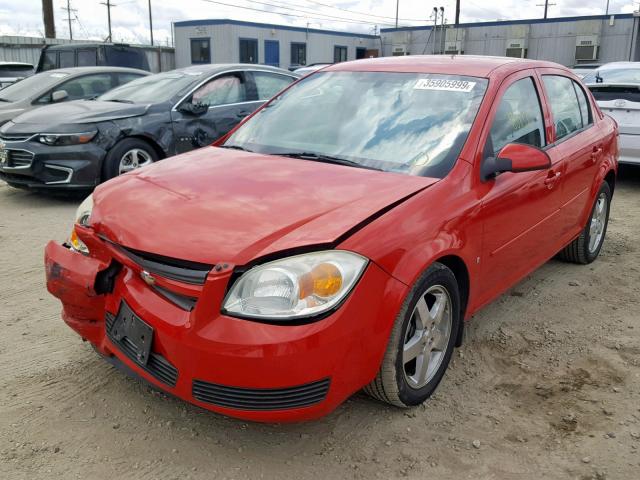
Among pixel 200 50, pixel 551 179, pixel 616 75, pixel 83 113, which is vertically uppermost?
pixel 200 50

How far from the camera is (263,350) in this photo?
7.06 feet

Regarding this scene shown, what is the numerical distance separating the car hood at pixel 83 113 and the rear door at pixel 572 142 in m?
4.51

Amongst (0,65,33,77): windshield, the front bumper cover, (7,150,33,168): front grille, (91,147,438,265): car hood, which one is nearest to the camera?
the front bumper cover

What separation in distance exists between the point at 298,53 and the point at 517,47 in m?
15.0

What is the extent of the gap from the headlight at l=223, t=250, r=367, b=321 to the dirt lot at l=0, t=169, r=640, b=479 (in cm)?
70

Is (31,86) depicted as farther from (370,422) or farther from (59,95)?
(370,422)

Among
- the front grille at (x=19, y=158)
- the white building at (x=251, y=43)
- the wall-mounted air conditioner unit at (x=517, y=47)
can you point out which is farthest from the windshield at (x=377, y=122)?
the wall-mounted air conditioner unit at (x=517, y=47)

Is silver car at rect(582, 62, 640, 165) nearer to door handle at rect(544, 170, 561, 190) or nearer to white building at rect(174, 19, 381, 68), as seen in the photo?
door handle at rect(544, 170, 561, 190)

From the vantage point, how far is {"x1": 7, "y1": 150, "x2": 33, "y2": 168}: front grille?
6418mm

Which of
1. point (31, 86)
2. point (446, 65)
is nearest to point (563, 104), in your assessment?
point (446, 65)

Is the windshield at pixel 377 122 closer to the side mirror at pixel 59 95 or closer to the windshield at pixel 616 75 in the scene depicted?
the side mirror at pixel 59 95

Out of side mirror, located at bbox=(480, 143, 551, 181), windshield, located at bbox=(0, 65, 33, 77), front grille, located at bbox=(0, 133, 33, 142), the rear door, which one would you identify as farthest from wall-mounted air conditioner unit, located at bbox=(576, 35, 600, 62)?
side mirror, located at bbox=(480, 143, 551, 181)

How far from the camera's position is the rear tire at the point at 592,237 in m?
4.81

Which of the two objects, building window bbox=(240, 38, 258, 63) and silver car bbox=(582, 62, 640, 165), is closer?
silver car bbox=(582, 62, 640, 165)
